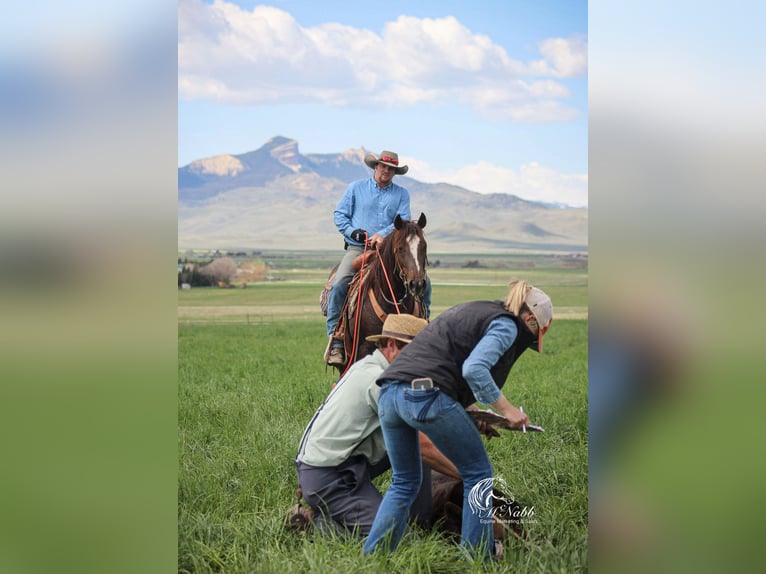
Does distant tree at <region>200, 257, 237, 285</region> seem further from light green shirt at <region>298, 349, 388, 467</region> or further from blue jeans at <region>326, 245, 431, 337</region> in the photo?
light green shirt at <region>298, 349, 388, 467</region>

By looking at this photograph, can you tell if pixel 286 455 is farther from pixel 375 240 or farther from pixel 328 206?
pixel 328 206

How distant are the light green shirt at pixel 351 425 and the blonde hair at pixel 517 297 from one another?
2.61 feet

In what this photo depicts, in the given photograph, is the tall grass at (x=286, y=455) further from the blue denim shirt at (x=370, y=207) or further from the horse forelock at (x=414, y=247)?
the blue denim shirt at (x=370, y=207)

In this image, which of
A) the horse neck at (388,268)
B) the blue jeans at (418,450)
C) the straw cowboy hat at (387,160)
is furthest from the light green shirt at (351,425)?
the straw cowboy hat at (387,160)

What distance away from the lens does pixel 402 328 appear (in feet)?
14.3

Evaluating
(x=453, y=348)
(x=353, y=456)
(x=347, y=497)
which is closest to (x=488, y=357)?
(x=453, y=348)

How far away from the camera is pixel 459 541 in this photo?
420cm

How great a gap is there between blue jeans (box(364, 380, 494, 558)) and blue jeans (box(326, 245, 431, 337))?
1.26 meters

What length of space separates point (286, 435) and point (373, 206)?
4.81 ft
